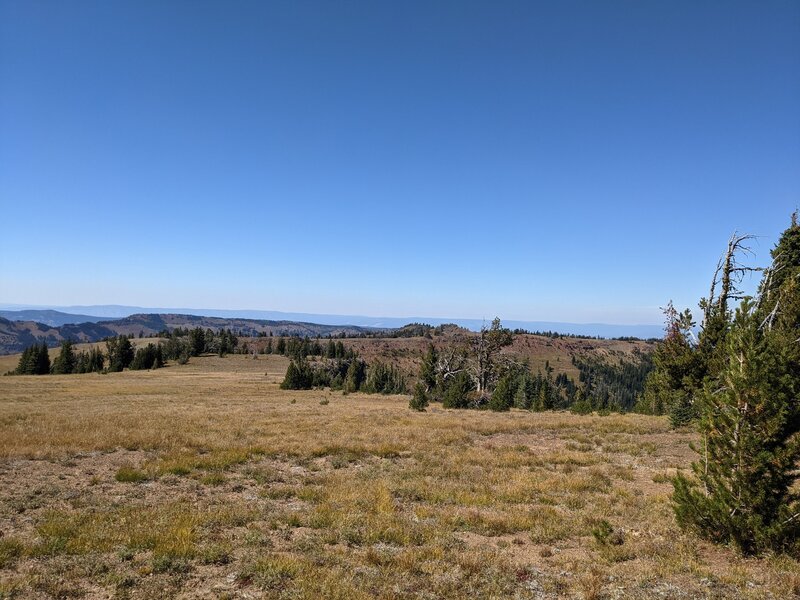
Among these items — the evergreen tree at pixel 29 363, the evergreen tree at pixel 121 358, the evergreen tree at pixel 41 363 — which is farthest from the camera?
the evergreen tree at pixel 121 358

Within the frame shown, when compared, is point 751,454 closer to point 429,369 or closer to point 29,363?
point 429,369

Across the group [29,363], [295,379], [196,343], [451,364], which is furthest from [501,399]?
[196,343]

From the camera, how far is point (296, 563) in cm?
838

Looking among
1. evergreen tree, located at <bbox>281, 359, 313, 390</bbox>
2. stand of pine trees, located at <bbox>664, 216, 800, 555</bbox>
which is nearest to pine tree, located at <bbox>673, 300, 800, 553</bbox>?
stand of pine trees, located at <bbox>664, 216, 800, 555</bbox>

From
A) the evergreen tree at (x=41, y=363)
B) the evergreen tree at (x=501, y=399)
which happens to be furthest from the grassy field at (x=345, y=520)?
the evergreen tree at (x=41, y=363)

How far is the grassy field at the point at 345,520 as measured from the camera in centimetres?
778

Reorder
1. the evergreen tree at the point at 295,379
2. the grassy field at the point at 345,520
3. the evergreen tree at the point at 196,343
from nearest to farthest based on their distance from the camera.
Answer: the grassy field at the point at 345,520 → the evergreen tree at the point at 295,379 → the evergreen tree at the point at 196,343

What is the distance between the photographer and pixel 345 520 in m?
11.0

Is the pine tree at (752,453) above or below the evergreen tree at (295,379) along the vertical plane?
above

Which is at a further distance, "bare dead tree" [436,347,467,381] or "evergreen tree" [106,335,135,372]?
"evergreen tree" [106,335,135,372]

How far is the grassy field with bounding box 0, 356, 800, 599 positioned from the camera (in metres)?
7.78

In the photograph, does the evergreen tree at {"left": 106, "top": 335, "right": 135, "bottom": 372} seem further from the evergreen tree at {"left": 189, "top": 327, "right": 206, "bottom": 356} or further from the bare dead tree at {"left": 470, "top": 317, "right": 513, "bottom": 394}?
the bare dead tree at {"left": 470, "top": 317, "right": 513, "bottom": 394}

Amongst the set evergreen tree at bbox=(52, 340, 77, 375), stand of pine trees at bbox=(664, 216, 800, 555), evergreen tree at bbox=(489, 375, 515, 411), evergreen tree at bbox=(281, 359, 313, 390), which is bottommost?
evergreen tree at bbox=(52, 340, 77, 375)

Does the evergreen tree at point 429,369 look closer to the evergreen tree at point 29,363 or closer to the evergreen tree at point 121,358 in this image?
the evergreen tree at point 121,358
